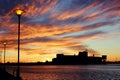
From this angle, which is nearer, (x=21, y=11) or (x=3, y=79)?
(x=21, y=11)

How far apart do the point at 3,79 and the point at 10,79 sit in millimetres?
1797

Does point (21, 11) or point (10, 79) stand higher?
point (21, 11)

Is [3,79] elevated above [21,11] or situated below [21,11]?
below

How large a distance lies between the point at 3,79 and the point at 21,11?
18026mm

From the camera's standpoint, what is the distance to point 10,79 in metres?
41.5

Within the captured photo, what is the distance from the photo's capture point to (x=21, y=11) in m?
27.9

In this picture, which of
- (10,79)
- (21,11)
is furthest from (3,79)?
(21,11)

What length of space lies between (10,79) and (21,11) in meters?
16.6

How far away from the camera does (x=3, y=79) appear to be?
4269cm

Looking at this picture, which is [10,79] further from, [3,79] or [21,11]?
[21,11]

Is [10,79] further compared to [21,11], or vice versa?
[10,79]
